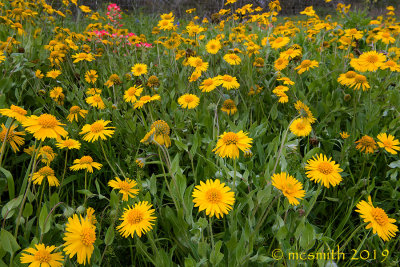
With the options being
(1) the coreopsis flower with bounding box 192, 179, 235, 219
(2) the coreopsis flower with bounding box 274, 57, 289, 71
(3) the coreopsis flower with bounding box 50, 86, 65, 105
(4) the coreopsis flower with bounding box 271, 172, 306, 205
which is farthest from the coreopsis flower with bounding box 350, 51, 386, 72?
(3) the coreopsis flower with bounding box 50, 86, 65, 105

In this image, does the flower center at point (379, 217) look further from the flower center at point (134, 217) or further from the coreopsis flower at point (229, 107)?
the coreopsis flower at point (229, 107)

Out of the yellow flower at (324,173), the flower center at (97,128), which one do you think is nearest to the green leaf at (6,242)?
the flower center at (97,128)

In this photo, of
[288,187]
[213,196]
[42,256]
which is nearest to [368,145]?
[288,187]

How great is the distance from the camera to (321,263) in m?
0.91

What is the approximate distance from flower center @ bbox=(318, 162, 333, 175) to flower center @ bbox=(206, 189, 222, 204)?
34 cm

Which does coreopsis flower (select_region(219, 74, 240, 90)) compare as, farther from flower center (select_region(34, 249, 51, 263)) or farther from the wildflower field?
flower center (select_region(34, 249, 51, 263))

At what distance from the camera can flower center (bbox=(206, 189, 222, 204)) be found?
86 cm

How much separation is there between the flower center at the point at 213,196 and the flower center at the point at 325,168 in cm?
34

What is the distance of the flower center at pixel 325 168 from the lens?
0.96 meters

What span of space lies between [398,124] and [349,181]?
0.56 meters

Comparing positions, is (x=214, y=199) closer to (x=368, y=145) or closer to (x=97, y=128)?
(x=97, y=128)

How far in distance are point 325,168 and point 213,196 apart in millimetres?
379

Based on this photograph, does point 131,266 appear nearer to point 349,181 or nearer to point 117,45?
point 349,181

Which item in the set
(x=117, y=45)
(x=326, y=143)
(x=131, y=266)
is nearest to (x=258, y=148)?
(x=326, y=143)
